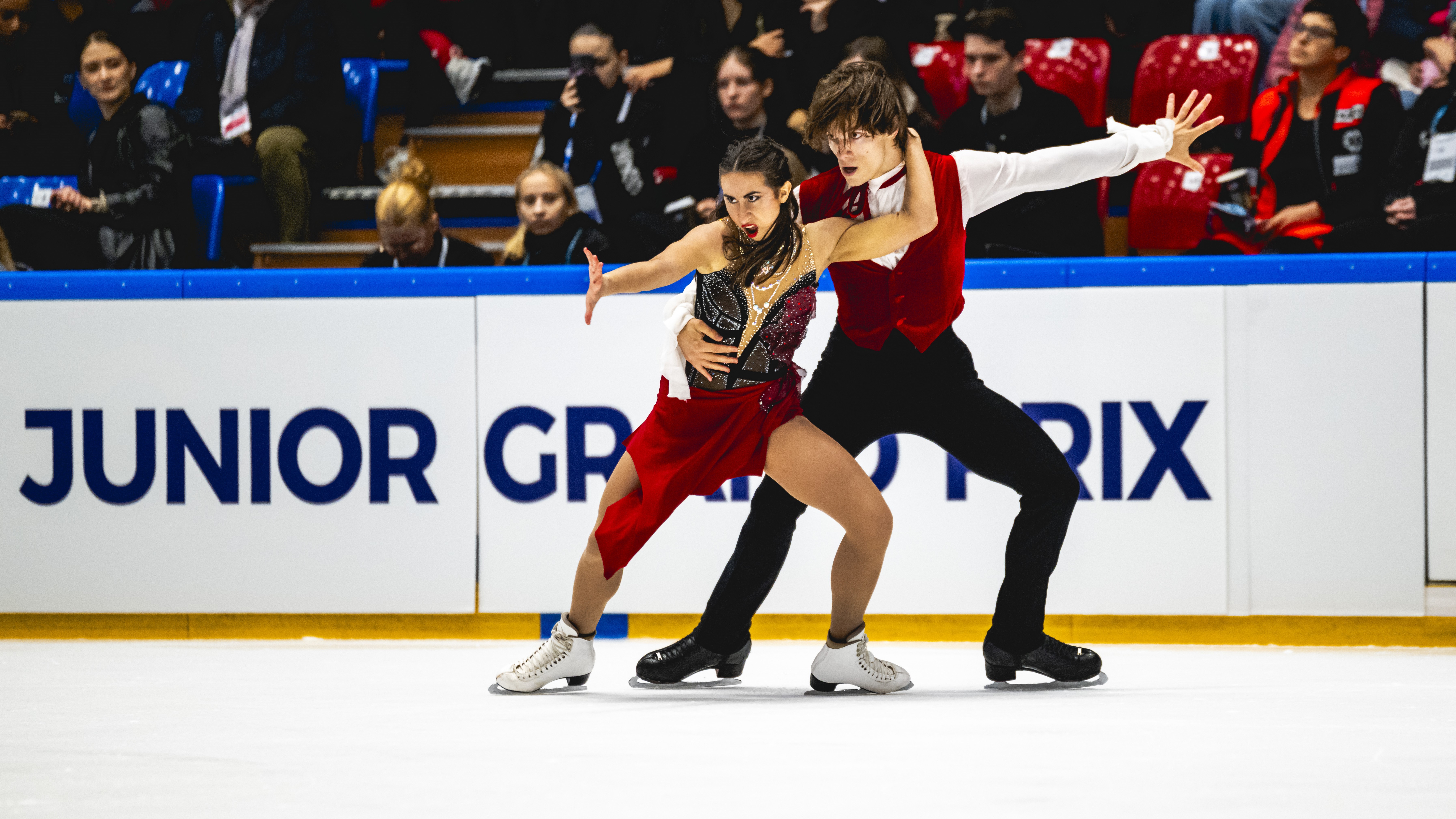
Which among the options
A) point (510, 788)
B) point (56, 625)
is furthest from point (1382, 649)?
point (56, 625)

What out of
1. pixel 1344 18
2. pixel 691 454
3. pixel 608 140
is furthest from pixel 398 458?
pixel 1344 18

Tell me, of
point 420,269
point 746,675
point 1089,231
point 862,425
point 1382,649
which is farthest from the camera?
point 1089,231

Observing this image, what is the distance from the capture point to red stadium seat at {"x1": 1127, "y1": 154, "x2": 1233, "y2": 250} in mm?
5363

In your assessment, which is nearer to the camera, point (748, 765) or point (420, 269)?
point (748, 765)

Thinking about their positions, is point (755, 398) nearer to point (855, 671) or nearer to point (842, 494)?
point (842, 494)

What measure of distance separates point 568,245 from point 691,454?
6.50ft

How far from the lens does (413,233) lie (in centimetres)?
477

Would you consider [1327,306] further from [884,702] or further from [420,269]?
[420,269]

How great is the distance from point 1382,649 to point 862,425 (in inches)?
70.2

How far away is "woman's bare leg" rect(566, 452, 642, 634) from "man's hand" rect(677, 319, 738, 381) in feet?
0.97

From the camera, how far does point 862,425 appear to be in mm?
3080

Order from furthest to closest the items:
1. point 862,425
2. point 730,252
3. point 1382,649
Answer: point 1382,649 → point 862,425 → point 730,252

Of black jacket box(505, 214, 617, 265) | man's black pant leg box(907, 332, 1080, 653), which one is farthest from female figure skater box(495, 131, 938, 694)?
black jacket box(505, 214, 617, 265)

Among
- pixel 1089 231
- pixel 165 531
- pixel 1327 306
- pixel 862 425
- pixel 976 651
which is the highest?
pixel 1089 231
